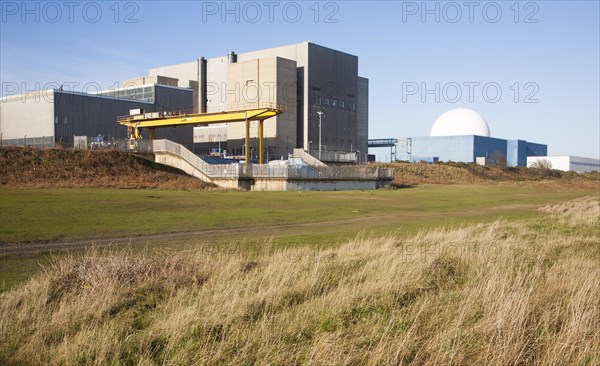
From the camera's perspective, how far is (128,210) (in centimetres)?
2633

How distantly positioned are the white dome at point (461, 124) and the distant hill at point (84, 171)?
101 metres

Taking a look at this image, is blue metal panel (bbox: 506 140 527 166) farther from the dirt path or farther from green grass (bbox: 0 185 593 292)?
the dirt path

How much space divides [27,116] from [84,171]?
3442 cm

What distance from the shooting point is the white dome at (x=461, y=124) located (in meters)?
140

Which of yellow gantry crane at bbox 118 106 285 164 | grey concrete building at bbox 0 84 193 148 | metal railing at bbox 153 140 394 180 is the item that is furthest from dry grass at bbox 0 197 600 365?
grey concrete building at bbox 0 84 193 148

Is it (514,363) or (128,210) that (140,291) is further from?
(128,210)

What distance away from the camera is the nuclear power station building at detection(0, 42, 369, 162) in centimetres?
7319

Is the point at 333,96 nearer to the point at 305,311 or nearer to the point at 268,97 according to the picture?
the point at 268,97

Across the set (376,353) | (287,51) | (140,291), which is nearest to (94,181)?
(140,291)

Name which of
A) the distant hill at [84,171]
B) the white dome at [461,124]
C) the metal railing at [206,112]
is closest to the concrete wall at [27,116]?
the metal railing at [206,112]

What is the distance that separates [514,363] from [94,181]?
40.2 meters

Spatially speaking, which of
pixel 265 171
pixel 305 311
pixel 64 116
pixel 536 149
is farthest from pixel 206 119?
pixel 536 149

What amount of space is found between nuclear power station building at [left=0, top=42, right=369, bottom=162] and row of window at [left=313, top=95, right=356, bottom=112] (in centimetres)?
17

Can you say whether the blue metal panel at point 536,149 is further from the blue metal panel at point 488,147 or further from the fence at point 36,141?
the fence at point 36,141
